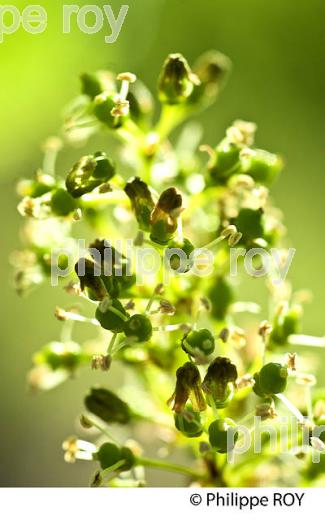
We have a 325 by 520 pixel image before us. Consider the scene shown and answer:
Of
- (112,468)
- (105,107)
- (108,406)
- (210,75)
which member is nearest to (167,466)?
(112,468)

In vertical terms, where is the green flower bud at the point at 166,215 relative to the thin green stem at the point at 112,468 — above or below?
above

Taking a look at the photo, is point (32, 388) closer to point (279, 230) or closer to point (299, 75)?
point (279, 230)

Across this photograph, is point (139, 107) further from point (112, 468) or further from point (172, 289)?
point (112, 468)

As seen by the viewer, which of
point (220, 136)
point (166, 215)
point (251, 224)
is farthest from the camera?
point (220, 136)

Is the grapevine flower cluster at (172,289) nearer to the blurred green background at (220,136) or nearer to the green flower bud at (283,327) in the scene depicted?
the green flower bud at (283,327)

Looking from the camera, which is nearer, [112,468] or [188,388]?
[188,388]

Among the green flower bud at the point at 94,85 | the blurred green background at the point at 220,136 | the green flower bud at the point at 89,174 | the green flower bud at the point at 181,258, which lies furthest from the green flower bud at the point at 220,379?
the blurred green background at the point at 220,136
